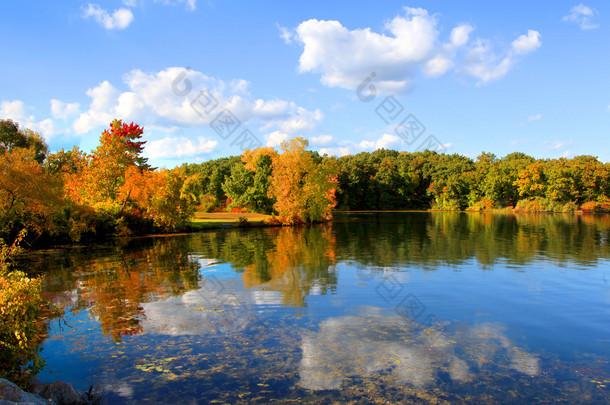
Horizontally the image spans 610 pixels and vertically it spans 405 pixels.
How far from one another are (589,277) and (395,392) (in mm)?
15614

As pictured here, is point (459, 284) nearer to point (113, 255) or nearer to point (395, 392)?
point (395, 392)

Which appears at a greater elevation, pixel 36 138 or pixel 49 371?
Result: pixel 36 138

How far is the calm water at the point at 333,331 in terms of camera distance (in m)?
7.73

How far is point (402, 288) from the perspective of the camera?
16.1m

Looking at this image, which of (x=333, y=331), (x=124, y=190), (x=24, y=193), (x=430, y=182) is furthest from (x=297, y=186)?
(x=430, y=182)

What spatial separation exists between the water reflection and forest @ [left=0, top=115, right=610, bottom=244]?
74.0 feet

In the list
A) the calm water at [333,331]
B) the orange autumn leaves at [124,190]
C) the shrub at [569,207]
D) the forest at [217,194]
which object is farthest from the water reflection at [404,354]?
the shrub at [569,207]

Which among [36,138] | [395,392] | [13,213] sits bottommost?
[395,392]

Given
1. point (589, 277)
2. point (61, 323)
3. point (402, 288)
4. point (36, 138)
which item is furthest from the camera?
point (36, 138)

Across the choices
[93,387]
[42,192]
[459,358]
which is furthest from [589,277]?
[42,192]

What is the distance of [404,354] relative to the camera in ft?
30.2

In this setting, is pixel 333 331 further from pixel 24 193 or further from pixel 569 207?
pixel 569 207

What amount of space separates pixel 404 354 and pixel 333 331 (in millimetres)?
2190

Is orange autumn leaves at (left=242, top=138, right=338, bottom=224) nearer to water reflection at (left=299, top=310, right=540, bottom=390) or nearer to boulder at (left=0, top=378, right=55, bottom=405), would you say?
water reflection at (left=299, top=310, right=540, bottom=390)
